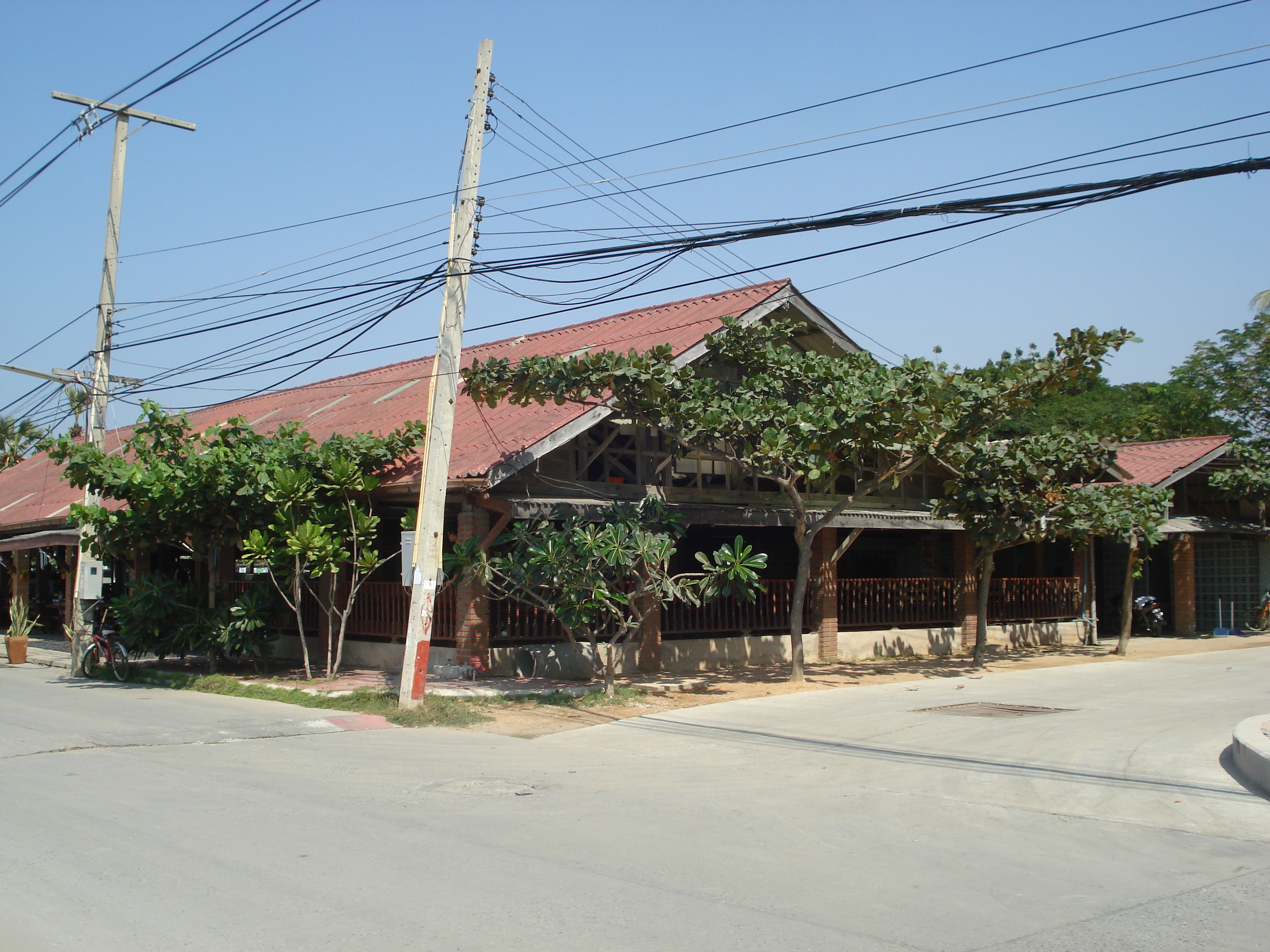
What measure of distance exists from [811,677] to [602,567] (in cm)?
535

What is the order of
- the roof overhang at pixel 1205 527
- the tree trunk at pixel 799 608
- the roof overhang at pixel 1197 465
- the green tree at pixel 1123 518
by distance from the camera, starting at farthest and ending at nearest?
1. the roof overhang at pixel 1205 527
2. the roof overhang at pixel 1197 465
3. the green tree at pixel 1123 518
4. the tree trunk at pixel 799 608

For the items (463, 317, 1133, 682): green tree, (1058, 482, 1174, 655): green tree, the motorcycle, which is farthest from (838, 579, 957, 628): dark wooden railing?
the motorcycle

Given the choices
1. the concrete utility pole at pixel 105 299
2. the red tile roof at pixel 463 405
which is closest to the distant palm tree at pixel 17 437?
the red tile roof at pixel 463 405

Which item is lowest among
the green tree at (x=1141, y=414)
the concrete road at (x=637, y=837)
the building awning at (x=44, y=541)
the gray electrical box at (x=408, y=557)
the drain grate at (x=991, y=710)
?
the concrete road at (x=637, y=837)

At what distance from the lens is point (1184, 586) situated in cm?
2638

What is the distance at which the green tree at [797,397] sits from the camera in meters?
14.8

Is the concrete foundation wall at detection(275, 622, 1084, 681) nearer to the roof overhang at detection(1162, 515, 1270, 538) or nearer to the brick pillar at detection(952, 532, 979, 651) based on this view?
the brick pillar at detection(952, 532, 979, 651)

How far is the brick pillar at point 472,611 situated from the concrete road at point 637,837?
319 cm

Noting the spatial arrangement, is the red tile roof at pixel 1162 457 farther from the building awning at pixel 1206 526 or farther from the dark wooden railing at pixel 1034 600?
the dark wooden railing at pixel 1034 600

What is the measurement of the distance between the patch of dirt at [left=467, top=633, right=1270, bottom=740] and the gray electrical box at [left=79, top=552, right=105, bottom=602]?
816 cm

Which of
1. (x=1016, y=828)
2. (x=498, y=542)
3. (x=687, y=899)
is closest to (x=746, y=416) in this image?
(x=498, y=542)

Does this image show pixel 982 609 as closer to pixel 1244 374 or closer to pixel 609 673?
pixel 609 673

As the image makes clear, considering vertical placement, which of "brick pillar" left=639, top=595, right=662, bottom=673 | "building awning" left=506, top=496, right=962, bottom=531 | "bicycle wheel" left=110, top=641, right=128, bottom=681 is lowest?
"bicycle wheel" left=110, top=641, right=128, bottom=681

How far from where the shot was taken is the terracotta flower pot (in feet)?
71.7
